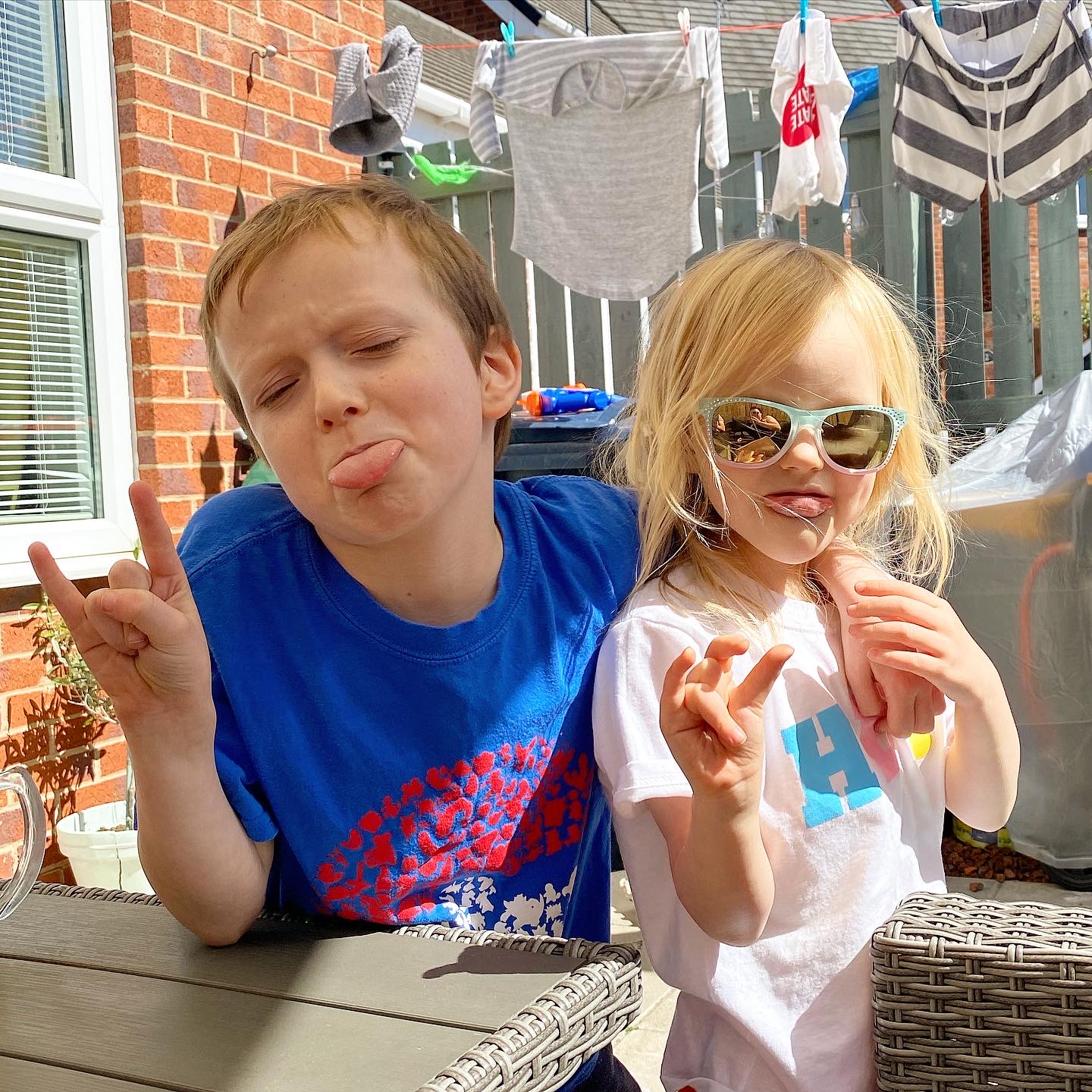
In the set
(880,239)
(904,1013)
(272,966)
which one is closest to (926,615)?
(904,1013)

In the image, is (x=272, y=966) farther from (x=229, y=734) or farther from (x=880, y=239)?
(x=880, y=239)

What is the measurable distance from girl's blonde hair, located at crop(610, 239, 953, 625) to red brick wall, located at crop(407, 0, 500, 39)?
8.22 metres

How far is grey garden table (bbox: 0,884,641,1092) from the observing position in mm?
845

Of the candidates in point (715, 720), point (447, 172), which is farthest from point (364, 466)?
point (447, 172)

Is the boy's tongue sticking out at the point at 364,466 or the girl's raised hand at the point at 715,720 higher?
the boy's tongue sticking out at the point at 364,466

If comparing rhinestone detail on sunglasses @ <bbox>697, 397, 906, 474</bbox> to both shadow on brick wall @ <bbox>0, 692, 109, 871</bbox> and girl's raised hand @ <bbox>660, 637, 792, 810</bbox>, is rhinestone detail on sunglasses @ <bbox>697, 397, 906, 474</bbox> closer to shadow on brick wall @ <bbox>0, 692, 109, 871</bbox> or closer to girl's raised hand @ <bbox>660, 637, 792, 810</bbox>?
girl's raised hand @ <bbox>660, 637, 792, 810</bbox>

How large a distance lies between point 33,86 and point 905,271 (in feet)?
10.4

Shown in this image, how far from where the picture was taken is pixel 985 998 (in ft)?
3.39

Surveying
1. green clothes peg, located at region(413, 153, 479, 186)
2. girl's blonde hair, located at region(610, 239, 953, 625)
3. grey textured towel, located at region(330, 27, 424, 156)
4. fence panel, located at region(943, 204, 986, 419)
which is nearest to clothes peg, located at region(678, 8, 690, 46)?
grey textured towel, located at region(330, 27, 424, 156)

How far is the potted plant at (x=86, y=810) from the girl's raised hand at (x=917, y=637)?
256 cm

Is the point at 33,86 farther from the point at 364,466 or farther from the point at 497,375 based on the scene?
the point at 364,466

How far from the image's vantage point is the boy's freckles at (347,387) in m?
1.13

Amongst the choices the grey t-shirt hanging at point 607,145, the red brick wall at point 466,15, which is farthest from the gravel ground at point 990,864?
the red brick wall at point 466,15

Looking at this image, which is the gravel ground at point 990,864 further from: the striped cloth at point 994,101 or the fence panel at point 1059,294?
the striped cloth at point 994,101
